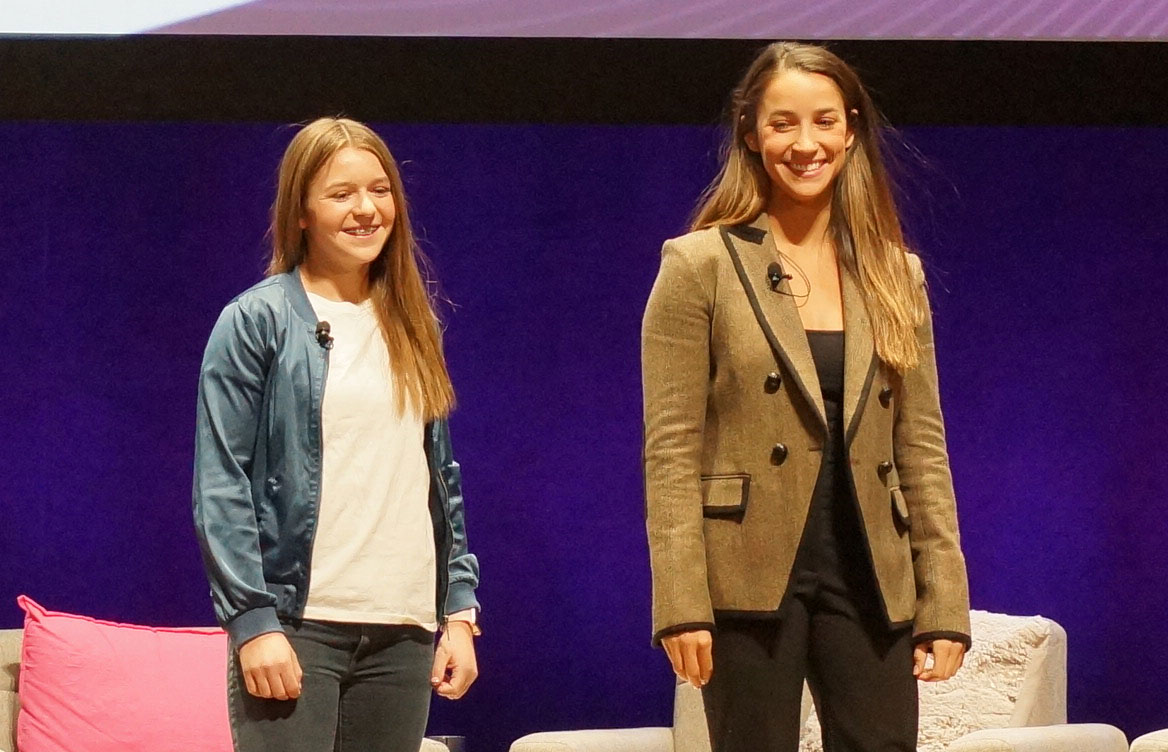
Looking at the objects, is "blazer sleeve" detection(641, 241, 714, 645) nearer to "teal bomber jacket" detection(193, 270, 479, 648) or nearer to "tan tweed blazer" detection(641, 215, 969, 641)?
"tan tweed blazer" detection(641, 215, 969, 641)

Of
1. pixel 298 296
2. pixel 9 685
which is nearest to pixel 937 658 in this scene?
pixel 298 296

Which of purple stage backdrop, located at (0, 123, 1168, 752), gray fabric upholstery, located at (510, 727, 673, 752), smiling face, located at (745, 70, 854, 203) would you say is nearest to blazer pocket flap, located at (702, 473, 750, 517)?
smiling face, located at (745, 70, 854, 203)

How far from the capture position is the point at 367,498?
221cm

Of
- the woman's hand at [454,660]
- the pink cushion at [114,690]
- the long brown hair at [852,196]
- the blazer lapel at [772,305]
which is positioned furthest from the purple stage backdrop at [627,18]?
the woman's hand at [454,660]

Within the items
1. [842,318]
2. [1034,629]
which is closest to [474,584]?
[842,318]

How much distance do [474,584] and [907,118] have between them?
2.31 meters

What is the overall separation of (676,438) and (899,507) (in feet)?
1.02

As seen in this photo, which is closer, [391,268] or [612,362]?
[391,268]

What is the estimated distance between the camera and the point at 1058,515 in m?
4.32

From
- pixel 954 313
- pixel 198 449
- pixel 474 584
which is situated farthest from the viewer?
pixel 954 313

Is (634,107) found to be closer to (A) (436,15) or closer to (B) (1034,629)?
(A) (436,15)

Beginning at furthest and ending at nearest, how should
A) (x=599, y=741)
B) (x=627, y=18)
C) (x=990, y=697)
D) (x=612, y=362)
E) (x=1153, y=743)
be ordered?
(x=612, y=362) < (x=627, y=18) < (x=990, y=697) < (x=599, y=741) < (x=1153, y=743)

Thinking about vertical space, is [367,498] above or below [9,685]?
above

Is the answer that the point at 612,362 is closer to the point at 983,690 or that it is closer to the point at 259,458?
the point at 983,690
